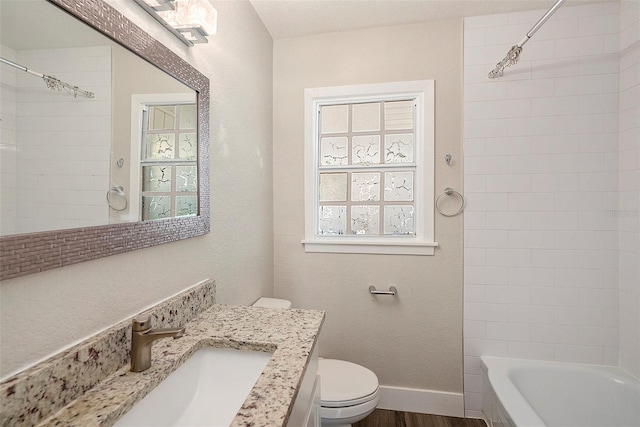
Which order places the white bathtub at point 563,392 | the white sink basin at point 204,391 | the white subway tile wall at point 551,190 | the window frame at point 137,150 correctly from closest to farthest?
1. the white sink basin at point 204,391
2. the window frame at point 137,150
3. the white bathtub at point 563,392
4. the white subway tile wall at point 551,190

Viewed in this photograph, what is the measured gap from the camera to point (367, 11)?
1938 mm

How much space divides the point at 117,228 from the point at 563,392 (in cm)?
250

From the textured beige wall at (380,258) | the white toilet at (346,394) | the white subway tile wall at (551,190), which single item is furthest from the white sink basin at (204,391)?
the white subway tile wall at (551,190)

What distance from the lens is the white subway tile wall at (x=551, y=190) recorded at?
1856mm

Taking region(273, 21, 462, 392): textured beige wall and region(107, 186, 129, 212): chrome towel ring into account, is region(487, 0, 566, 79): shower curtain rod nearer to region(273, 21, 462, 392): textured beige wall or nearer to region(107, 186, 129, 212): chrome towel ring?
region(273, 21, 462, 392): textured beige wall

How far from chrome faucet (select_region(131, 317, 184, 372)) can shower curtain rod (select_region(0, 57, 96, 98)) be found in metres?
0.61

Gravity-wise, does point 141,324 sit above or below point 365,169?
below

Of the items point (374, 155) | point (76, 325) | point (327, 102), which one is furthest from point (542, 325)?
point (76, 325)

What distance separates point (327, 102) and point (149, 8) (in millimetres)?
1419

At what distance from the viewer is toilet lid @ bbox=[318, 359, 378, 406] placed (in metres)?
1.55

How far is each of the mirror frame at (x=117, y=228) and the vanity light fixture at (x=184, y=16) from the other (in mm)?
88

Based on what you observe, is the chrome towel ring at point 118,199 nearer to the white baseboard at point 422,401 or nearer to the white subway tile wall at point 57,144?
the white subway tile wall at point 57,144

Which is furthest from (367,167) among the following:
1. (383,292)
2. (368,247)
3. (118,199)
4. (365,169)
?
(118,199)

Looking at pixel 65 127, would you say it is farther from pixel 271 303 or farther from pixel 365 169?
pixel 365 169
